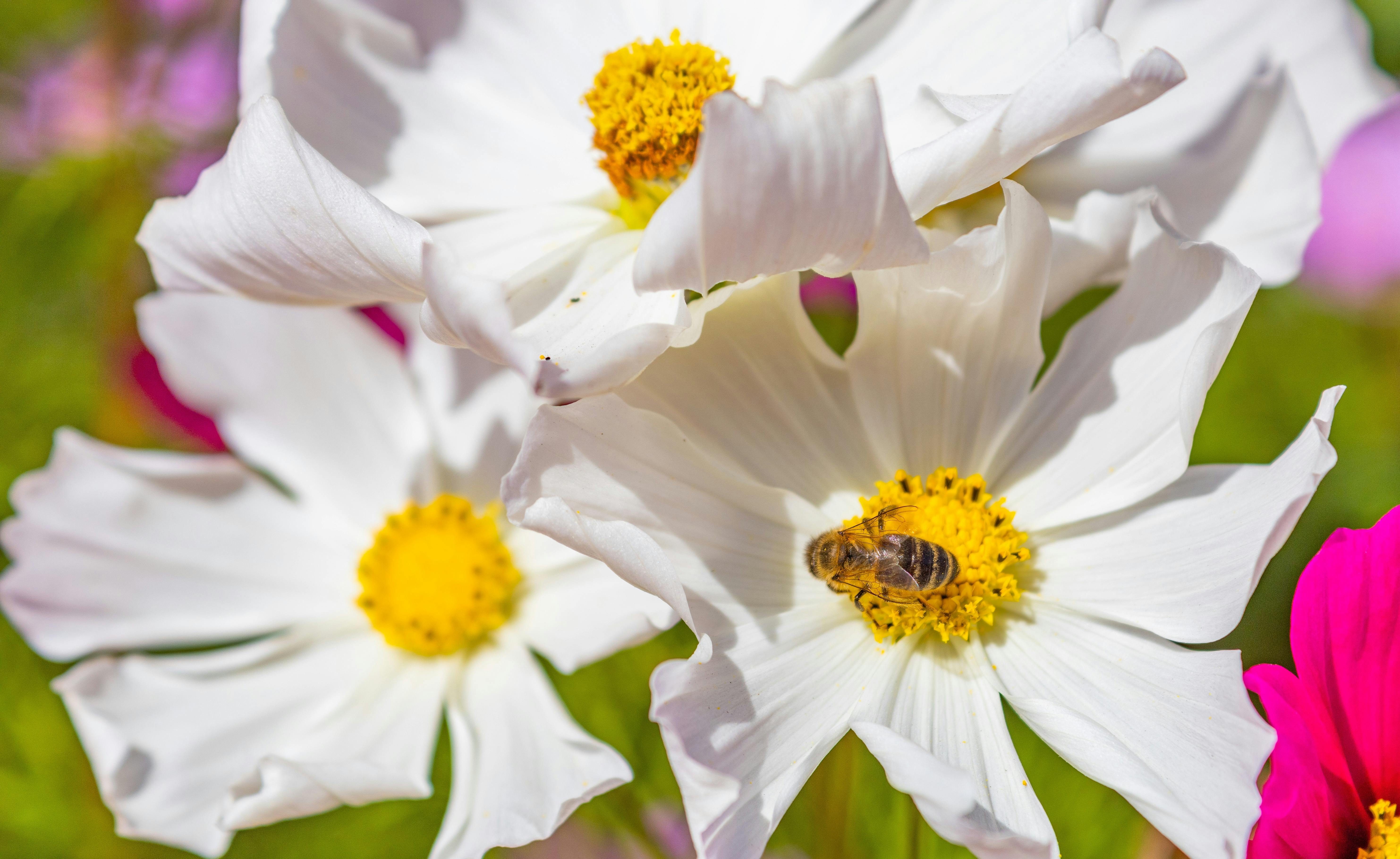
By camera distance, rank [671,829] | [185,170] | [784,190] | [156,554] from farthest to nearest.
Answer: [185,170] < [671,829] < [156,554] < [784,190]

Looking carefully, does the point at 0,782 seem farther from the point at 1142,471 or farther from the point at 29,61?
the point at 1142,471

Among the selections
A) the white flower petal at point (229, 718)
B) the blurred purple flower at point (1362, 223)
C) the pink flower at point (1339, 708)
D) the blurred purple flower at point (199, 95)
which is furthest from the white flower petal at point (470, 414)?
the blurred purple flower at point (1362, 223)

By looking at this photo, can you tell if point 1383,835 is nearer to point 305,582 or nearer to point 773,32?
point 773,32

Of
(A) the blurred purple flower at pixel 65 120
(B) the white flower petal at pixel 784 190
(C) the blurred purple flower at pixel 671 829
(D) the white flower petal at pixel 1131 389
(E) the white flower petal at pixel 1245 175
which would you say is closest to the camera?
(B) the white flower petal at pixel 784 190

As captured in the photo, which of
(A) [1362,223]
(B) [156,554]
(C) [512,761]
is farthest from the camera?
(A) [1362,223]

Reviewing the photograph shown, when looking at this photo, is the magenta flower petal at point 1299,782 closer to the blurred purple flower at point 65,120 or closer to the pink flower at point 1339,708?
the pink flower at point 1339,708

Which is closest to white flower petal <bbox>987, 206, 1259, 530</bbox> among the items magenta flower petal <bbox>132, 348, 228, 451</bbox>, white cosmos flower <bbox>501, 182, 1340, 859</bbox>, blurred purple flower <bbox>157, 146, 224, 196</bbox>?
white cosmos flower <bbox>501, 182, 1340, 859</bbox>

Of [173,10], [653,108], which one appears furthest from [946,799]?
[173,10]
